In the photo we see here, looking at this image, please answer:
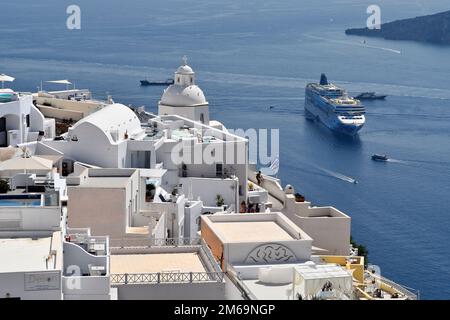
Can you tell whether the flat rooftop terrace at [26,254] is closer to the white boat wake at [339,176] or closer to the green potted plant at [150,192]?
the green potted plant at [150,192]

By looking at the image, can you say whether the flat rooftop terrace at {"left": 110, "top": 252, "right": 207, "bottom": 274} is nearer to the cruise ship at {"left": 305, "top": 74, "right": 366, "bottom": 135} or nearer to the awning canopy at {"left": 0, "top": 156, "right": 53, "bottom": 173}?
the awning canopy at {"left": 0, "top": 156, "right": 53, "bottom": 173}

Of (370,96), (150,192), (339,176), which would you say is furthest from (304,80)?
(150,192)

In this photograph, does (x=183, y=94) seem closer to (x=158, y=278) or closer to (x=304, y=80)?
(x=158, y=278)

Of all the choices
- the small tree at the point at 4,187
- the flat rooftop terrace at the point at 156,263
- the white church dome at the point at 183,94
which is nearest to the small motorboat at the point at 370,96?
the white church dome at the point at 183,94

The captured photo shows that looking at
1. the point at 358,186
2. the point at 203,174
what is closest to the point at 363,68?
the point at 358,186

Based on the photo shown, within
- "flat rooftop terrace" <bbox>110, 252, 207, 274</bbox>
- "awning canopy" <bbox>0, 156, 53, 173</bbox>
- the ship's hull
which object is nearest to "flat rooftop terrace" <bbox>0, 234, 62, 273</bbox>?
"flat rooftop terrace" <bbox>110, 252, 207, 274</bbox>
